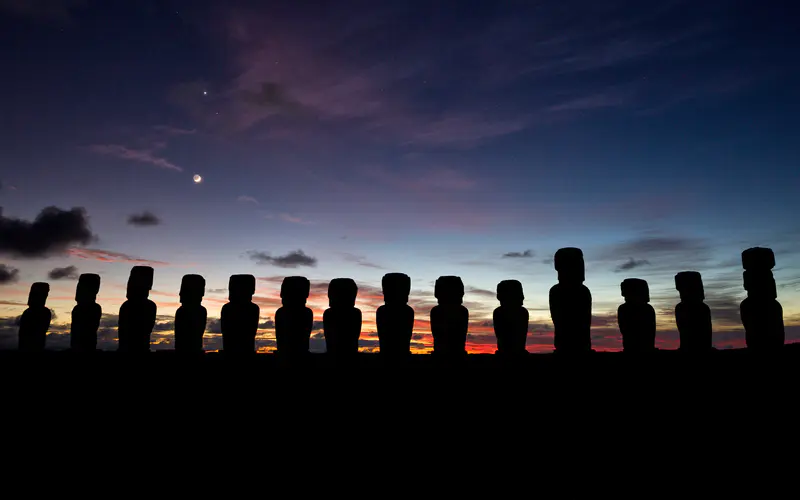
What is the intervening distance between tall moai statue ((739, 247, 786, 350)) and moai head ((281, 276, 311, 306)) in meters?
6.61

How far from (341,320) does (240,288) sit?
164 centimetres

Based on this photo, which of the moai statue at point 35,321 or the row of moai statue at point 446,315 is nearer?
the row of moai statue at point 446,315

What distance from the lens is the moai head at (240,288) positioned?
28.3 ft

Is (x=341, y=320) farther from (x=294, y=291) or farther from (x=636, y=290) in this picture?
(x=636, y=290)

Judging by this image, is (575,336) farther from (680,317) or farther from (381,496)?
(381,496)

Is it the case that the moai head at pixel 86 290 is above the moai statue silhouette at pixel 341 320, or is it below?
above

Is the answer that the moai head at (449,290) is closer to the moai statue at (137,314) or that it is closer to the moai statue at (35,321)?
the moai statue at (137,314)

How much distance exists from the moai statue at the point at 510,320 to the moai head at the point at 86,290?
7421 mm

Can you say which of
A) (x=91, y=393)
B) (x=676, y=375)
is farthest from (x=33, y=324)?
(x=676, y=375)

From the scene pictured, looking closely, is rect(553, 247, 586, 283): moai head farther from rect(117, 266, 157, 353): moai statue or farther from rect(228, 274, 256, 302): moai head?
rect(117, 266, 157, 353): moai statue

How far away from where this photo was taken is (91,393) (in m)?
7.80

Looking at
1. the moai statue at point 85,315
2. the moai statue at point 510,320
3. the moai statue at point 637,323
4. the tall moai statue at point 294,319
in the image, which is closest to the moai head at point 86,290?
the moai statue at point 85,315

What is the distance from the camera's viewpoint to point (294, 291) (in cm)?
839

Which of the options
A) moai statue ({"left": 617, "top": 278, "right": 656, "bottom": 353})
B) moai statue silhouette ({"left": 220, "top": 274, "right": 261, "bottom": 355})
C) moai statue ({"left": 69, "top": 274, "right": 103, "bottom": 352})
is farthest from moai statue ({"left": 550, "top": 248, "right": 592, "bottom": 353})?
moai statue ({"left": 69, "top": 274, "right": 103, "bottom": 352})
